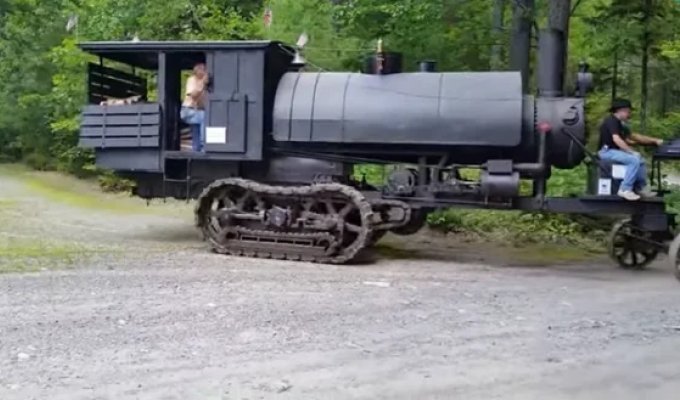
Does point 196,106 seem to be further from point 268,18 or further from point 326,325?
point 268,18

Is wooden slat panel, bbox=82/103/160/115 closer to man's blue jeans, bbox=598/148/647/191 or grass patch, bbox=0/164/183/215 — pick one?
grass patch, bbox=0/164/183/215

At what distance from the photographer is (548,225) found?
12.3 meters

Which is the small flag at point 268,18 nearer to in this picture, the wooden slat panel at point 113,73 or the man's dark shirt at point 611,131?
the wooden slat panel at point 113,73

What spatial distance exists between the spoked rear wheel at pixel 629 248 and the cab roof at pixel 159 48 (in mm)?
4533

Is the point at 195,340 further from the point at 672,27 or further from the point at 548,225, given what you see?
the point at 672,27

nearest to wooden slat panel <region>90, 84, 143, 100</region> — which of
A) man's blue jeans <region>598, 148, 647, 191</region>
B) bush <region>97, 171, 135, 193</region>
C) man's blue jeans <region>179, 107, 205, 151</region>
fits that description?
man's blue jeans <region>179, 107, 205, 151</region>

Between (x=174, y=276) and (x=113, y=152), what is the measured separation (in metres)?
3.08

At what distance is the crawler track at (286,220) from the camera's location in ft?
32.1

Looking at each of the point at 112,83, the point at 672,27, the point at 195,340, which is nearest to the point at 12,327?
the point at 195,340

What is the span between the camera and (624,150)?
9422 mm

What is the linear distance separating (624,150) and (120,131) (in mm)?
6014

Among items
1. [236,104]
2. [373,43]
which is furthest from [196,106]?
[373,43]

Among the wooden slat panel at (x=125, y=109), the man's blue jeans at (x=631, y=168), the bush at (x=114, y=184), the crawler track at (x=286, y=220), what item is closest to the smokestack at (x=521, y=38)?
the man's blue jeans at (x=631, y=168)

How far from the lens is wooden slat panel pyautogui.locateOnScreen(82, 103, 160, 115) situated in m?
10.6
